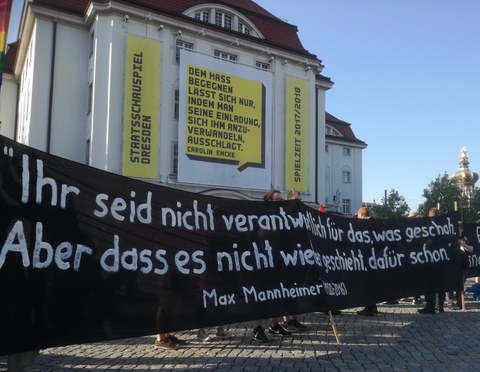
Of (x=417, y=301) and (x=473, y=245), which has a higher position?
(x=473, y=245)

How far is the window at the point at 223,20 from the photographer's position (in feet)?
101

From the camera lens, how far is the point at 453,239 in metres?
9.59

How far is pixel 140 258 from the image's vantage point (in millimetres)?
4902

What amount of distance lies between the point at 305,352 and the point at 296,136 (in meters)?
26.2

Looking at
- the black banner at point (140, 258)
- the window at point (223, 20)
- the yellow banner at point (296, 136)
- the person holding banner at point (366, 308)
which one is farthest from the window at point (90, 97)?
the black banner at point (140, 258)

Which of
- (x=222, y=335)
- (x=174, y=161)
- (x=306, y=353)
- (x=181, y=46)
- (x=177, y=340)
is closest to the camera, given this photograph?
(x=306, y=353)

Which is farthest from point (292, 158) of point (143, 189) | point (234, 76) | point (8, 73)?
point (143, 189)

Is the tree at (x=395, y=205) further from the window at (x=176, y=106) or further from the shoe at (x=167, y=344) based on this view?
the shoe at (x=167, y=344)

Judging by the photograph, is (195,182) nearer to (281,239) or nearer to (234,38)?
(234,38)

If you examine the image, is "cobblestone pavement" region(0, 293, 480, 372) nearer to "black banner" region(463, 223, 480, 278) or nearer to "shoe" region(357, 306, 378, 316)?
"shoe" region(357, 306, 378, 316)

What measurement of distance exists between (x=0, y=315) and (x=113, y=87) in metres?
22.6

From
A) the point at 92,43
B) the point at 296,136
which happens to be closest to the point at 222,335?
the point at 92,43

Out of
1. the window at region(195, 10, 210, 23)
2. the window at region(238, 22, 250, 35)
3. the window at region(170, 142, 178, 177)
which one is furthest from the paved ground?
the window at region(238, 22, 250, 35)

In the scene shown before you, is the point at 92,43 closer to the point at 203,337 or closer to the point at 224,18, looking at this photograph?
the point at 224,18
